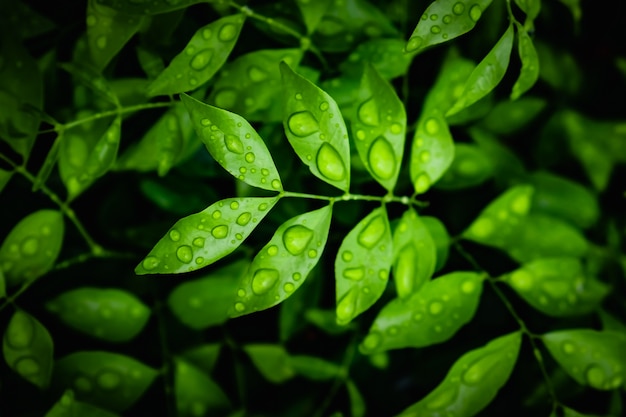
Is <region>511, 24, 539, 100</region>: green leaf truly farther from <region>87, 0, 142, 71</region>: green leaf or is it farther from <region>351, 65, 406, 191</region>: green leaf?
<region>87, 0, 142, 71</region>: green leaf

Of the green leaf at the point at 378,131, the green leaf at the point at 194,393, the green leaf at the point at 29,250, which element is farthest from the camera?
the green leaf at the point at 194,393

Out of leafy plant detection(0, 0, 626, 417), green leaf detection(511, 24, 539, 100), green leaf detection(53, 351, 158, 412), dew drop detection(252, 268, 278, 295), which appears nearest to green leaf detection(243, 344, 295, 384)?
leafy plant detection(0, 0, 626, 417)

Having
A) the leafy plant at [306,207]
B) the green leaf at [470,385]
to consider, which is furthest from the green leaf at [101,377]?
the green leaf at [470,385]

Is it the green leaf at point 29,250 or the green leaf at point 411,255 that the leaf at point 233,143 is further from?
the green leaf at point 29,250

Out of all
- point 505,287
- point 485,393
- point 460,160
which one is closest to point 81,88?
point 460,160

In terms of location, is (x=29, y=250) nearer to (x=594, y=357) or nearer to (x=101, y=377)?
(x=101, y=377)

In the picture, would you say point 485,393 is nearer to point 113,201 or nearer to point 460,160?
point 460,160
